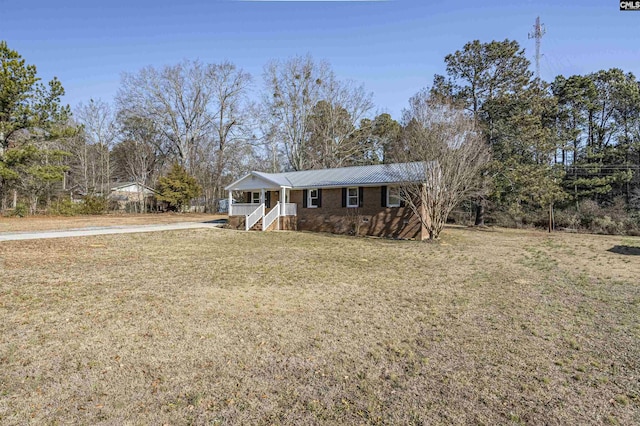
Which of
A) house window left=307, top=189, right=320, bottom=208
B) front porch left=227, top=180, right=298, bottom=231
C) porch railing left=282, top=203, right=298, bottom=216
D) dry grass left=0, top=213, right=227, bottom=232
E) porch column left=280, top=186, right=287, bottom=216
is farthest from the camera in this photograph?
porch railing left=282, top=203, right=298, bottom=216

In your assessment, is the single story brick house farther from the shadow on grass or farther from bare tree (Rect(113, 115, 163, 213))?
bare tree (Rect(113, 115, 163, 213))

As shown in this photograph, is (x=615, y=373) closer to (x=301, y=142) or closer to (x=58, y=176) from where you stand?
(x=58, y=176)

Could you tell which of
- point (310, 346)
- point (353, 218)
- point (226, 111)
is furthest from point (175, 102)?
point (310, 346)

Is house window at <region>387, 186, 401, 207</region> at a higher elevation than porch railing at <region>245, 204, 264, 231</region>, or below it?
higher

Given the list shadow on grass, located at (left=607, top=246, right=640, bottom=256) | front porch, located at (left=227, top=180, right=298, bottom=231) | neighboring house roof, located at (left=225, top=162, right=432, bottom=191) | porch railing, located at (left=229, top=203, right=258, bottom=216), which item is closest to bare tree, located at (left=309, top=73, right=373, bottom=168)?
neighboring house roof, located at (left=225, top=162, right=432, bottom=191)

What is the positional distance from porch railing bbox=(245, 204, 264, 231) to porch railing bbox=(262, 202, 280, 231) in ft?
1.25

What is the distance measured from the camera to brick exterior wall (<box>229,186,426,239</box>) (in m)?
17.6

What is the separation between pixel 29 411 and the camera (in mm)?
2775

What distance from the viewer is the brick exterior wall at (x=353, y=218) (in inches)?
692

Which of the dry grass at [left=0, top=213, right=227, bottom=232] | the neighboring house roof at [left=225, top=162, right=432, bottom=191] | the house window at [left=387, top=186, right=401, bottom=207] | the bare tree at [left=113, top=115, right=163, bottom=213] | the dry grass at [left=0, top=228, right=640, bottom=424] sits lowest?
the dry grass at [left=0, top=228, right=640, bottom=424]

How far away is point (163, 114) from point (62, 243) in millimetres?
28010

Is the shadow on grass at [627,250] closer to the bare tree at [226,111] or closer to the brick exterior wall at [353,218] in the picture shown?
the brick exterior wall at [353,218]

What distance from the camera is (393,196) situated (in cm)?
1761

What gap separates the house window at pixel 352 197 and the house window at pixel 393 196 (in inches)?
77.2
